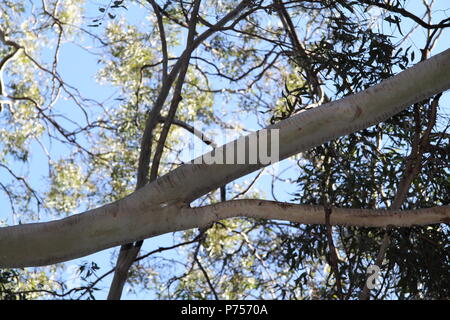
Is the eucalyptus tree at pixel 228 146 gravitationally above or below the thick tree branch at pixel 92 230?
above

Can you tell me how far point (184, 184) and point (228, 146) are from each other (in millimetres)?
234

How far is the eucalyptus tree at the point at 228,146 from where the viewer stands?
2789mm

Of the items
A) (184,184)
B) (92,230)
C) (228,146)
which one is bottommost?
(92,230)

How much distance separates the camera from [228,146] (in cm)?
276

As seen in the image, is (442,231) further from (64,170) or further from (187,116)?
(64,170)

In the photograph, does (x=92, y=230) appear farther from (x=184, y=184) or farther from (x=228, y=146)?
(x=228, y=146)

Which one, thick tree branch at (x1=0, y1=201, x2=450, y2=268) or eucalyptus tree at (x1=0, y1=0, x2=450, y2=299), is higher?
eucalyptus tree at (x1=0, y1=0, x2=450, y2=299)

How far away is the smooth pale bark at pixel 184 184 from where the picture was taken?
2.71m

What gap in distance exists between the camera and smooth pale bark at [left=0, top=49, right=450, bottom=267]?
8.87 ft

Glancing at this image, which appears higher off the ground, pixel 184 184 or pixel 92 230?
pixel 184 184

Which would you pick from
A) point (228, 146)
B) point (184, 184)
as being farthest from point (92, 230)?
point (228, 146)

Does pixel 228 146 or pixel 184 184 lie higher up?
pixel 228 146
